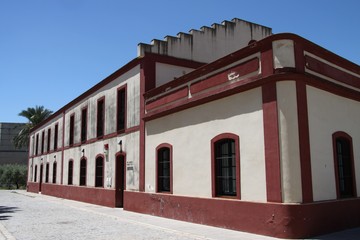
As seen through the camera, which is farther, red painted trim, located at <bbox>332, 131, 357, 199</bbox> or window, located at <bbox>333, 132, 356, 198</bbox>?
window, located at <bbox>333, 132, 356, 198</bbox>

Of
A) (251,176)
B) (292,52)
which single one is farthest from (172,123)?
(292,52)

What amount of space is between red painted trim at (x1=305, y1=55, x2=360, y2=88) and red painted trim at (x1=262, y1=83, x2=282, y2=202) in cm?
144

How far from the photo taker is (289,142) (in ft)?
28.4

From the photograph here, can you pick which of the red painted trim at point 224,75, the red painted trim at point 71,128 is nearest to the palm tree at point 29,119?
the red painted trim at point 71,128

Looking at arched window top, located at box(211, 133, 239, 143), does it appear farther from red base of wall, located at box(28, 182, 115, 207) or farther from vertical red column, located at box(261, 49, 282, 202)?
red base of wall, located at box(28, 182, 115, 207)

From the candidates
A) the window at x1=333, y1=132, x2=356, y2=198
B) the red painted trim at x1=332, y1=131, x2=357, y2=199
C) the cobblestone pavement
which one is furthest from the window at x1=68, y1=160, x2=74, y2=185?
the red painted trim at x1=332, y1=131, x2=357, y2=199

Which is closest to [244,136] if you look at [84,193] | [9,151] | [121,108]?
[121,108]

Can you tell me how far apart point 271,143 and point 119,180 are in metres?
10.1

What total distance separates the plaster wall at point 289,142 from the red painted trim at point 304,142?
9 centimetres

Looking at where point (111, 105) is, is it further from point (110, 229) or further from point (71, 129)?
point (110, 229)

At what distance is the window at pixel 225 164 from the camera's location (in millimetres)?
10125

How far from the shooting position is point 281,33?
905 cm

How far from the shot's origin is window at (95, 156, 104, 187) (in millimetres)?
19047

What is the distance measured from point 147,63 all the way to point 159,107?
229 cm
